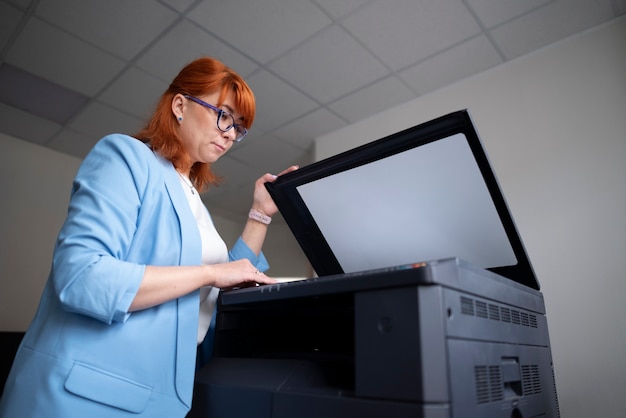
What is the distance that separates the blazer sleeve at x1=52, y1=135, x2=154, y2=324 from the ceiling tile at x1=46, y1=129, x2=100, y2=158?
124 inches

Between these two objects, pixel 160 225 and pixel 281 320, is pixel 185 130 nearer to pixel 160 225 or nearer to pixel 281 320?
pixel 160 225

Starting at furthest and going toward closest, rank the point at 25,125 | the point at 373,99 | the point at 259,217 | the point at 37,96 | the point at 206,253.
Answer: the point at 25,125
the point at 37,96
the point at 373,99
the point at 259,217
the point at 206,253

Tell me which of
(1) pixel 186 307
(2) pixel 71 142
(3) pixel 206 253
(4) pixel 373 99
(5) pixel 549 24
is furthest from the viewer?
(2) pixel 71 142

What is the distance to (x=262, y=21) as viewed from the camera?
87.8 inches

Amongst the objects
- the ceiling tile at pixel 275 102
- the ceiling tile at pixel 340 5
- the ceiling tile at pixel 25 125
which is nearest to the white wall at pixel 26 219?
the ceiling tile at pixel 25 125

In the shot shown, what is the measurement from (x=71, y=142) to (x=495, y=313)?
384 centimetres

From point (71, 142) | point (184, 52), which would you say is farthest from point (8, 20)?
point (71, 142)

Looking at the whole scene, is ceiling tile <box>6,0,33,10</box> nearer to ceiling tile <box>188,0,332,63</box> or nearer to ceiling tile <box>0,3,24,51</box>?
ceiling tile <box>0,3,24,51</box>

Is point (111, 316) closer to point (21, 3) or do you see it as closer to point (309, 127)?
point (21, 3)

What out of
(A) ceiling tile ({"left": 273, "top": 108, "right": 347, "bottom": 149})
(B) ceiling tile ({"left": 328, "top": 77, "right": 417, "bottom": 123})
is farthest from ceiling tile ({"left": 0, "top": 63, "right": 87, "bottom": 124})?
(B) ceiling tile ({"left": 328, "top": 77, "right": 417, "bottom": 123})

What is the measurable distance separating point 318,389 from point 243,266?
275 millimetres

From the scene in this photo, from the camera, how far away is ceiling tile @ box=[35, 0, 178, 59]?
7.14ft

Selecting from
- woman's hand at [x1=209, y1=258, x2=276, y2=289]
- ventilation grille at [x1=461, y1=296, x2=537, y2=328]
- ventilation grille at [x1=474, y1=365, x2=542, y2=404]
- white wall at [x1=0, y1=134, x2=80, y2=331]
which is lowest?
ventilation grille at [x1=474, y1=365, x2=542, y2=404]

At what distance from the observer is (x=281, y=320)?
0.90 meters
